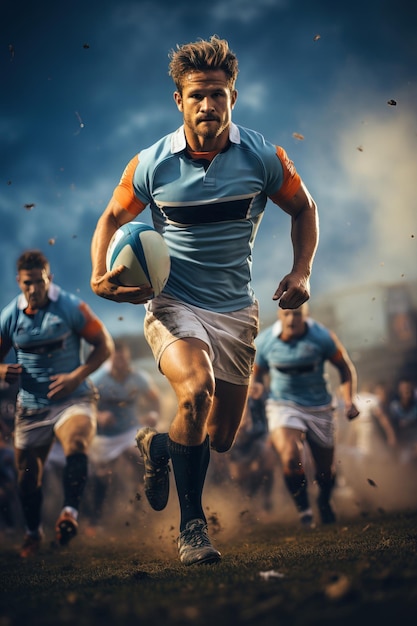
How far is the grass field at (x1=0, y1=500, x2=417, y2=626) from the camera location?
241cm

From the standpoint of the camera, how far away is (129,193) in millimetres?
4648

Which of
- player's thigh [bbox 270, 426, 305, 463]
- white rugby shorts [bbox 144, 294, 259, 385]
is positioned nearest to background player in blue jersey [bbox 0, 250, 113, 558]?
player's thigh [bbox 270, 426, 305, 463]

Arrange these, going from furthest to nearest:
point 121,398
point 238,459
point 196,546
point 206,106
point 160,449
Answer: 1. point 121,398
2. point 238,459
3. point 160,449
4. point 206,106
5. point 196,546

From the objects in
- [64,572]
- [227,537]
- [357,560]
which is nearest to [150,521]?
[227,537]

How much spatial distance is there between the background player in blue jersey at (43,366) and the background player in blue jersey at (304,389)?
6.44 feet

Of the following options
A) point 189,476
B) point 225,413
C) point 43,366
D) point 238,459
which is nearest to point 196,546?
point 189,476

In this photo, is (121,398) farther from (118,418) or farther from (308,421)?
(308,421)

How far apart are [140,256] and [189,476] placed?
121 cm

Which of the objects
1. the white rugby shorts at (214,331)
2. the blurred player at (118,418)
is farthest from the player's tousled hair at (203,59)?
the blurred player at (118,418)

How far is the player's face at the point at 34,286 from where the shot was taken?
730 cm

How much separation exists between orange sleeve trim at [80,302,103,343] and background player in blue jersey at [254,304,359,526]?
6.52ft

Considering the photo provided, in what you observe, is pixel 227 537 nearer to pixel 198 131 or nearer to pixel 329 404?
pixel 329 404

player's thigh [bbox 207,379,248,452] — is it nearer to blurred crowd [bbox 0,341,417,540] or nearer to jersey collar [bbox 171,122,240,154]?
jersey collar [bbox 171,122,240,154]

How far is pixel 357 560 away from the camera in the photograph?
11.3 ft
